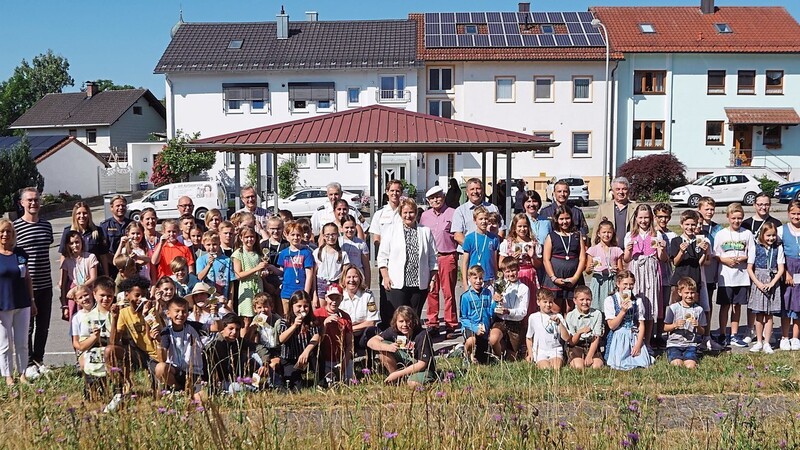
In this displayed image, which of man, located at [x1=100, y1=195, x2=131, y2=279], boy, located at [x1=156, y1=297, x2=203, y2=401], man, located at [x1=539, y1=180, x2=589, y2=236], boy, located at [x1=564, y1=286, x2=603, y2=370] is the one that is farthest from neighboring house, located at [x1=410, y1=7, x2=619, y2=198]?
boy, located at [x1=156, y1=297, x2=203, y2=401]

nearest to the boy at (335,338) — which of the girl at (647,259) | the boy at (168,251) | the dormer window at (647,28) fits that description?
the boy at (168,251)

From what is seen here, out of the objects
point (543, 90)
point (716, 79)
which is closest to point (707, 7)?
point (716, 79)

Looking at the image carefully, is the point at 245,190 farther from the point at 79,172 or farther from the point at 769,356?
the point at 79,172

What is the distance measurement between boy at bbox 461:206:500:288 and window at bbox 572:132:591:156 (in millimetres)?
34451

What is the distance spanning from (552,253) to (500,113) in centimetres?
3411

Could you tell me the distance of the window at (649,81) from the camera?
41500 millimetres

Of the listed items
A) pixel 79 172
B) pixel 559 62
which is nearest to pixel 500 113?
pixel 559 62

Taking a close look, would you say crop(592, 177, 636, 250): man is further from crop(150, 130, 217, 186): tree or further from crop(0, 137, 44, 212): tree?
crop(150, 130, 217, 186): tree

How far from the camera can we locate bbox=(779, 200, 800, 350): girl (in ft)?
25.8

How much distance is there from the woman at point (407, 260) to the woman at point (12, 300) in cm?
339

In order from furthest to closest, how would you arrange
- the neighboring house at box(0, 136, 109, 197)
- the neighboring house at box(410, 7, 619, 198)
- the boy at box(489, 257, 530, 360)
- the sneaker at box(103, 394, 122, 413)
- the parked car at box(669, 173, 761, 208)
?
the neighboring house at box(410, 7, 619, 198) < the neighboring house at box(0, 136, 109, 197) < the parked car at box(669, 173, 761, 208) < the boy at box(489, 257, 530, 360) < the sneaker at box(103, 394, 122, 413)

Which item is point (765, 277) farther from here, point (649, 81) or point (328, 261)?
point (649, 81)

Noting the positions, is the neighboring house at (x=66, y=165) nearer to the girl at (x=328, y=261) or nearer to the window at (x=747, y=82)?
the girl at (x=328, y=261)

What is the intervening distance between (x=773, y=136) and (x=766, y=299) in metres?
37.8
